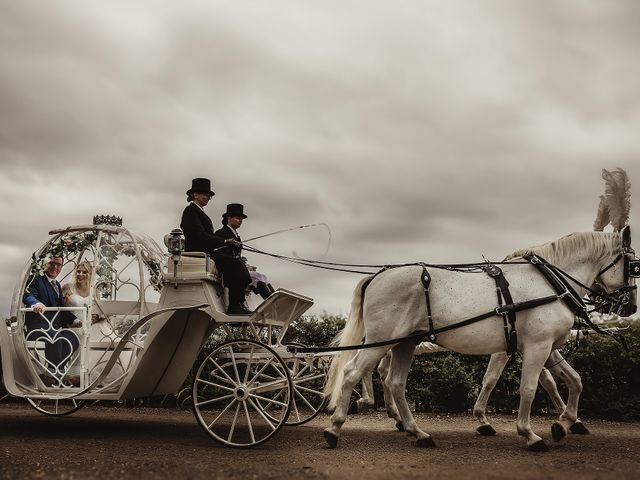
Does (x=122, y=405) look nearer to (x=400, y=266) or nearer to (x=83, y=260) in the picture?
(x=83, y=260)

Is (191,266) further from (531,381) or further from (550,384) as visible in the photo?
(550,384)

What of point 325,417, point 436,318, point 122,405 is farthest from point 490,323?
point 122,405

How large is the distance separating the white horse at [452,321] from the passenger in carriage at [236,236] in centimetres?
116

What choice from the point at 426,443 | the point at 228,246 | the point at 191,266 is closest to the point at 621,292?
the point at 426,443

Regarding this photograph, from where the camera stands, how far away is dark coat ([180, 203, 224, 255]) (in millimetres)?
7186

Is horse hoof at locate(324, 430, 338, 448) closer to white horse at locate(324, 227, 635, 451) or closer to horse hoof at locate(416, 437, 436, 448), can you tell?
white horse at locate(324, 227, 635, 451)

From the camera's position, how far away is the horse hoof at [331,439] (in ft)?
21.9

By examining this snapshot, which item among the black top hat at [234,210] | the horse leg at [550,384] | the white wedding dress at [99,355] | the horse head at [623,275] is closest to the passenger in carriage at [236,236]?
the black top hat at [234,210]

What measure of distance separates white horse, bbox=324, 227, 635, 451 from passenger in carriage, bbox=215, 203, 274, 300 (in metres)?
1.16

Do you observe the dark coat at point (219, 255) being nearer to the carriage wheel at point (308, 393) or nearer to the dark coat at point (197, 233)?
the dark coat at point (197, 233)

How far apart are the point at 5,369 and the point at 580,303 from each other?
6.21 meters

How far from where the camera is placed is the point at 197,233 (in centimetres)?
725

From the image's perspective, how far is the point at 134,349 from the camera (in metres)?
7.47

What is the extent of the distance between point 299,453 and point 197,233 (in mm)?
2549
